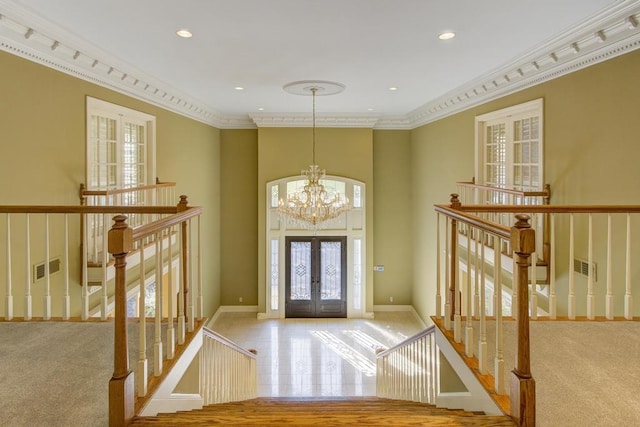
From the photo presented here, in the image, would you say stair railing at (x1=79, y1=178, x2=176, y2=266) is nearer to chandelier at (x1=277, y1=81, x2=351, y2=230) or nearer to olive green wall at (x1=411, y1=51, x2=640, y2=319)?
chandelier at (x1=277, y1=81, x2=351, y2=230)

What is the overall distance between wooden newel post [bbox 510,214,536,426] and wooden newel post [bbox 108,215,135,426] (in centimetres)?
176

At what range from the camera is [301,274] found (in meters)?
10.1

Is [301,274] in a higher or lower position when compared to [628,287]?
lower

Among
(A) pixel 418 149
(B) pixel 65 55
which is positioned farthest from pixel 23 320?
(A) pixel 418 149

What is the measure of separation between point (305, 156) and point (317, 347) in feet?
13.8

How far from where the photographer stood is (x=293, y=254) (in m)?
10.1

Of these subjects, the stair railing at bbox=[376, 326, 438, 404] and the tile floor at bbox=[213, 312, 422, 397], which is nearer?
the stair railing at bbox=[376, 326, 438, 404]

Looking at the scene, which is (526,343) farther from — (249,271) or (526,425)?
(249,271)

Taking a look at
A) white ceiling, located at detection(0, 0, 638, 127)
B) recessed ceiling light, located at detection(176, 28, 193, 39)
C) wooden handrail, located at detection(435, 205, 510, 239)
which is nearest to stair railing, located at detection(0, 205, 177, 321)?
white ceiling, located at detection(0, 0, 638, 127)

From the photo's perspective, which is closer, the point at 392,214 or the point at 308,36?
the point at 308,36

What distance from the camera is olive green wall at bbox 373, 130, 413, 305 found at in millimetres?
10328

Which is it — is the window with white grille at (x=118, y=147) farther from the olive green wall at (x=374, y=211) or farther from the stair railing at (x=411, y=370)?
the stair railing at (x=411, y=370)

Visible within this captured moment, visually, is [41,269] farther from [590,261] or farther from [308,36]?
[590,261]

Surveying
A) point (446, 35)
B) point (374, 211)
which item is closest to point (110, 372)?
point (446, 35)
